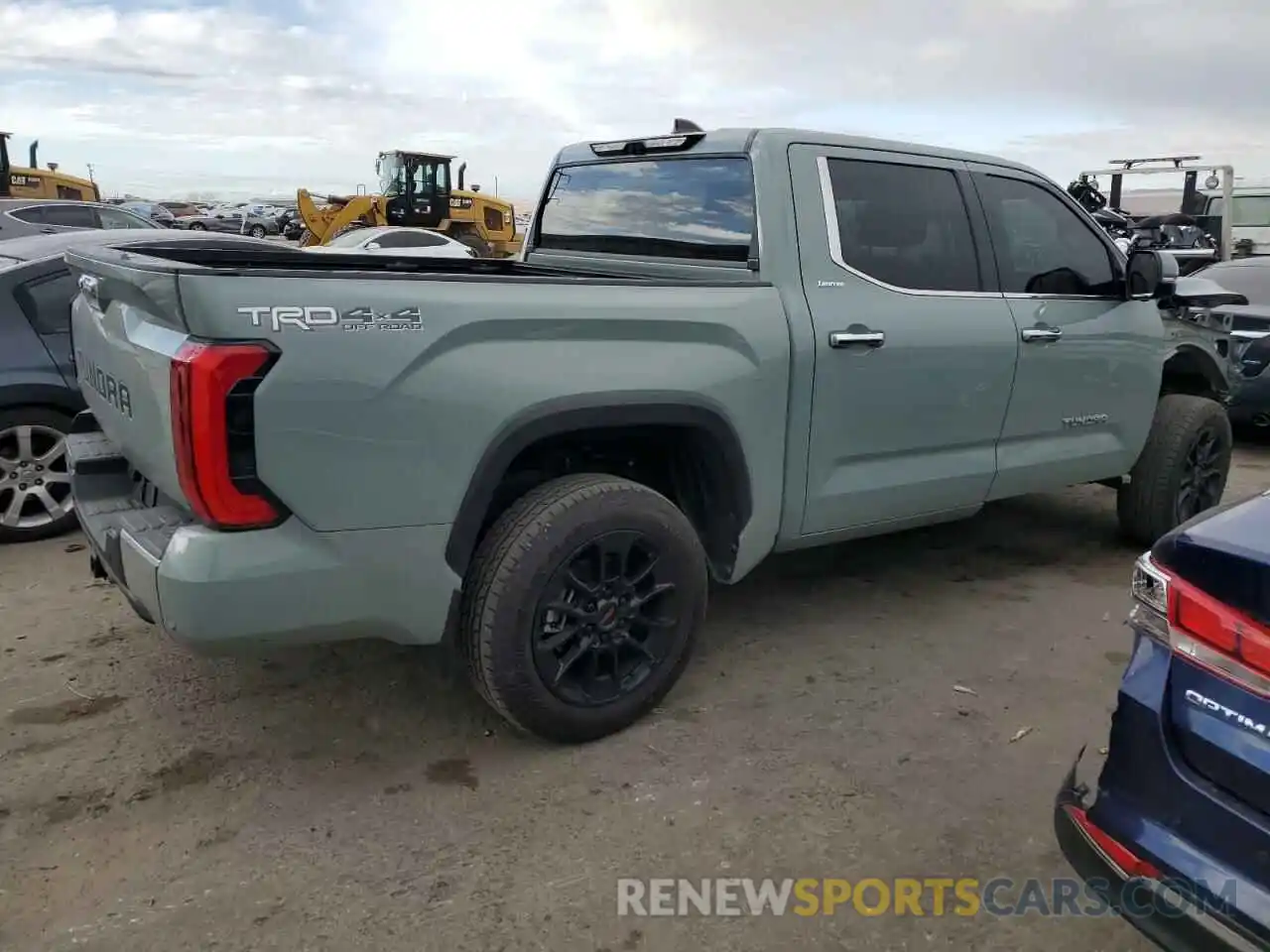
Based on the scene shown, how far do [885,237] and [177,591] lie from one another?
2741 mm

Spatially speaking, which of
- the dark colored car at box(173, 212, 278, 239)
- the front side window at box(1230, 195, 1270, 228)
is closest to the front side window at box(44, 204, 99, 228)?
the front side window at box(1230, 195, 1270, 228)

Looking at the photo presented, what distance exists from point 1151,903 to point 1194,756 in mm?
279

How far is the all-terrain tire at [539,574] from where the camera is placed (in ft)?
9.70

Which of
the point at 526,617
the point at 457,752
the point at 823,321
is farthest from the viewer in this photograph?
the point at 823,321

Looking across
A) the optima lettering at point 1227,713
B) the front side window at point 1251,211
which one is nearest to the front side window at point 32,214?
the optima lettering at point 1227,713

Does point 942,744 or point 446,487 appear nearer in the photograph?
point 446,487

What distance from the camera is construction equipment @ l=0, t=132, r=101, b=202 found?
21.6 metres

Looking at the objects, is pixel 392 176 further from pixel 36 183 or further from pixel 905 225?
pixel 905 225

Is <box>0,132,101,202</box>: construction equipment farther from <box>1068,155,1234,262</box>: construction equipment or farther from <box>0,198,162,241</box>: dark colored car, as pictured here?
<box>1068,155,1234,262</box>: construction equipment

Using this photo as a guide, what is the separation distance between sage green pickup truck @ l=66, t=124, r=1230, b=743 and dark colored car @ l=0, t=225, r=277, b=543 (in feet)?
5.91

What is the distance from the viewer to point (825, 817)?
115 inches

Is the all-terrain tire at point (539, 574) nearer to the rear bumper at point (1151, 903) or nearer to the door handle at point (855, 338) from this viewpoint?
the door handle at point (855, 338)

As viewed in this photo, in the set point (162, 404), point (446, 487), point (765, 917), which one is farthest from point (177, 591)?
point (765, 917)

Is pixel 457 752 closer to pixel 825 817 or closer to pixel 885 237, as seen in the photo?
pixel 825 817
